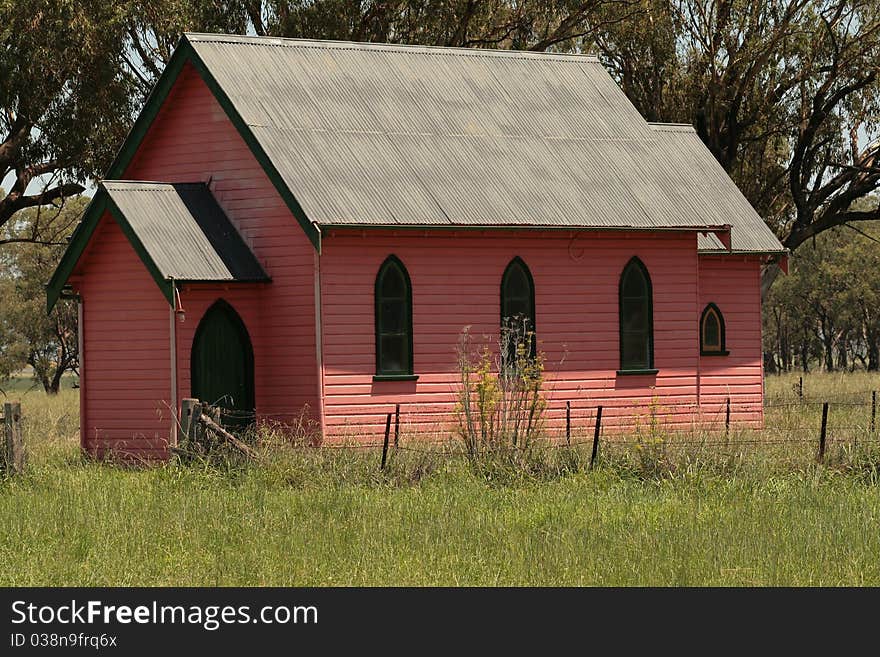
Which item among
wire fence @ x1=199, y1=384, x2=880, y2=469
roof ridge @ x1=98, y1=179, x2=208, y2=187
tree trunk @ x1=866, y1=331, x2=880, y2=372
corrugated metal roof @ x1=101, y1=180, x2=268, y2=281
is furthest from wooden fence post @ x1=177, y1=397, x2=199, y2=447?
tree trunk @ x1=866, y1=331, x2=880, y2=372

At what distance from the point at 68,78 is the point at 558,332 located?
14.7m

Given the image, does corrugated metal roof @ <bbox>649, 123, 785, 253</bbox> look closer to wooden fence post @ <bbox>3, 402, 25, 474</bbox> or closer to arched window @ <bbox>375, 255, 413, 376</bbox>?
arched window @ <bbox>375, 255, 413, 376</bbox>

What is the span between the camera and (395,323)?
83.6ft

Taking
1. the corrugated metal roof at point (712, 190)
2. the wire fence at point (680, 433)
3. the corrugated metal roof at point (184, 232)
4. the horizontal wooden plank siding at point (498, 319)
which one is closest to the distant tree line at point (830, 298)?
the wire fence at point (680, 433)

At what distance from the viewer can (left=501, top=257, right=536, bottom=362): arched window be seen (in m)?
26.4

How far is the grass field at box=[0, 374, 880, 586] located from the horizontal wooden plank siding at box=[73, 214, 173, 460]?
2348 mm

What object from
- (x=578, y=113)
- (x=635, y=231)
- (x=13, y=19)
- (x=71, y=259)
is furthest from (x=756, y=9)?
(x=71, y=259)

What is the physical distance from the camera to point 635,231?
27.3 metres

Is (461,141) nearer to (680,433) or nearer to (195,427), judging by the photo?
(680,433)


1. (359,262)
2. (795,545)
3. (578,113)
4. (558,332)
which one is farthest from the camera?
(578,113)

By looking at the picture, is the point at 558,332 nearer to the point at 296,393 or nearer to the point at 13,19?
the point at 296,393

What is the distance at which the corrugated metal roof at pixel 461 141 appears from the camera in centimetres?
2562

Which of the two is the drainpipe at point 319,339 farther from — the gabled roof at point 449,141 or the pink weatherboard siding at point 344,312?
the gabled roof at point 449,141

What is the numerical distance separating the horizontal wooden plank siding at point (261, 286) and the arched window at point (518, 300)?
11.4 ft
